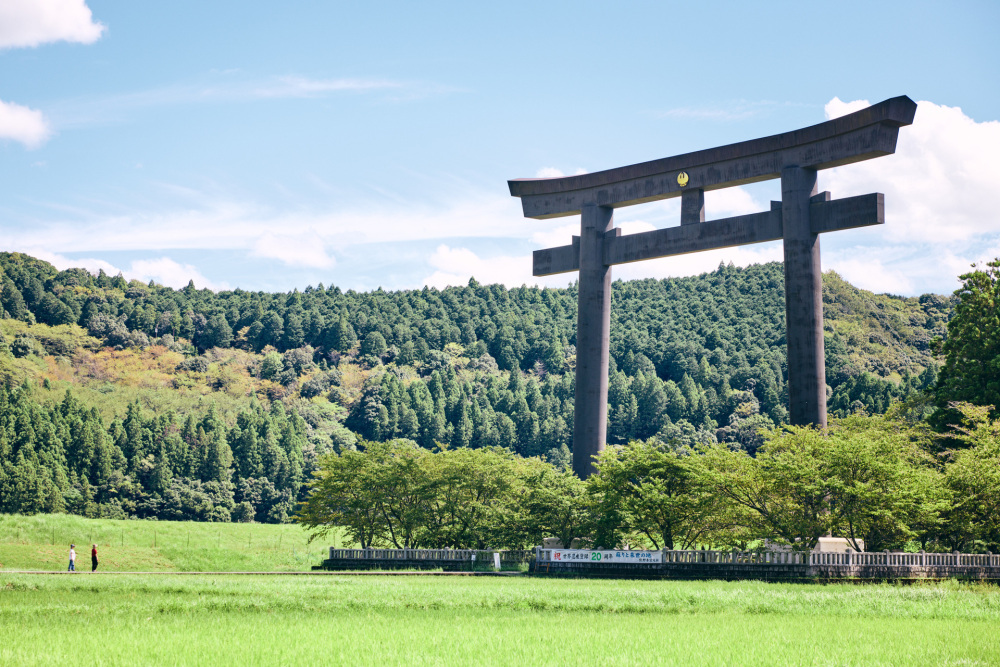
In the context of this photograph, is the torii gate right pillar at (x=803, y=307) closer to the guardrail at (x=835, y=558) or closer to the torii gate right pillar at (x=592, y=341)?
the guardrail at (x=835, y=558)

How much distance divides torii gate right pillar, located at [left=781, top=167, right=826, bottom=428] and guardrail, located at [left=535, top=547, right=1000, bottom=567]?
4.52m

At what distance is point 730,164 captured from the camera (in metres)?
33.0

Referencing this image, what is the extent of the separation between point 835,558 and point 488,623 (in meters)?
13.1

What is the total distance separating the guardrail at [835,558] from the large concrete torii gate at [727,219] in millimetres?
4610

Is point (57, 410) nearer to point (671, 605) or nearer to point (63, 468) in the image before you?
point (63, 468)

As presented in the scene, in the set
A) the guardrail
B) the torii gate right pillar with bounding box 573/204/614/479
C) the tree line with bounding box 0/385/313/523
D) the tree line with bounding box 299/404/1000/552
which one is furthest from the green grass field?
the guardrail

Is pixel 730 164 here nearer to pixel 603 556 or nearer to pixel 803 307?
pixel 803 307

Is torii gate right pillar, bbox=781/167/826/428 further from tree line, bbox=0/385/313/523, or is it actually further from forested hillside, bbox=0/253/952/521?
tree line, bbox=0/385/313/523

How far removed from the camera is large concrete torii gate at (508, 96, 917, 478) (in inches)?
1178

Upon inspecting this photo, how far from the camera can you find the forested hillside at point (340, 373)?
9375 cm

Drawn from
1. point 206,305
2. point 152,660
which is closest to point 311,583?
point 152,660

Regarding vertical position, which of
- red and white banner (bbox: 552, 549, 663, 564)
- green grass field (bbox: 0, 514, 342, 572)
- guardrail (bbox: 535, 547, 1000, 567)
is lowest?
green grass field (bbox: 0, 514, 342, 572)

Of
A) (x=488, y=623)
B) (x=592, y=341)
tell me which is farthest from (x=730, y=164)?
(x=488, y=623)

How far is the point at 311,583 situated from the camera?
25453 mm
